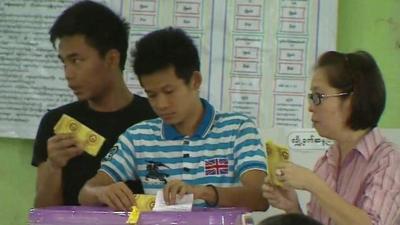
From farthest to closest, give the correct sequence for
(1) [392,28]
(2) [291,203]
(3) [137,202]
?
(1) [392,28] → (2) [291,203] → (3) [137,202]

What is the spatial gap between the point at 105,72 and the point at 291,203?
2.06 ft

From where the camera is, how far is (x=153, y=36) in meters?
1.76

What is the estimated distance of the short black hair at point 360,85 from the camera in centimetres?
160

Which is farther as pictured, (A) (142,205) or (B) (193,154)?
(B) (193,154)

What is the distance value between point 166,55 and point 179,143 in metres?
0.21

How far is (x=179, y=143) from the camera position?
1.71m

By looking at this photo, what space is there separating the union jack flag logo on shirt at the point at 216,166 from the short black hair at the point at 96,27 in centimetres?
46

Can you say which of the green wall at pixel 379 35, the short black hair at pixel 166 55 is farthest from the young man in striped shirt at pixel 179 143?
the green wall at pixel 379 35

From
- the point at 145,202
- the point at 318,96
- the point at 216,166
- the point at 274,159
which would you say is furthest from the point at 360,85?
the point at 145,202

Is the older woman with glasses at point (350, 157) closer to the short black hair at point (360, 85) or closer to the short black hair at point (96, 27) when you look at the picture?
the short black hair at point (360, 85)

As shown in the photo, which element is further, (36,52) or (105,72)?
(36,52)

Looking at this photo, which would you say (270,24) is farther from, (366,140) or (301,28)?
(366,140)

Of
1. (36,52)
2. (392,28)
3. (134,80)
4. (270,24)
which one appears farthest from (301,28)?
(36,52)

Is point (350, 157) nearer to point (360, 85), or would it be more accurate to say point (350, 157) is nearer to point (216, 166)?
point (360, 85)
